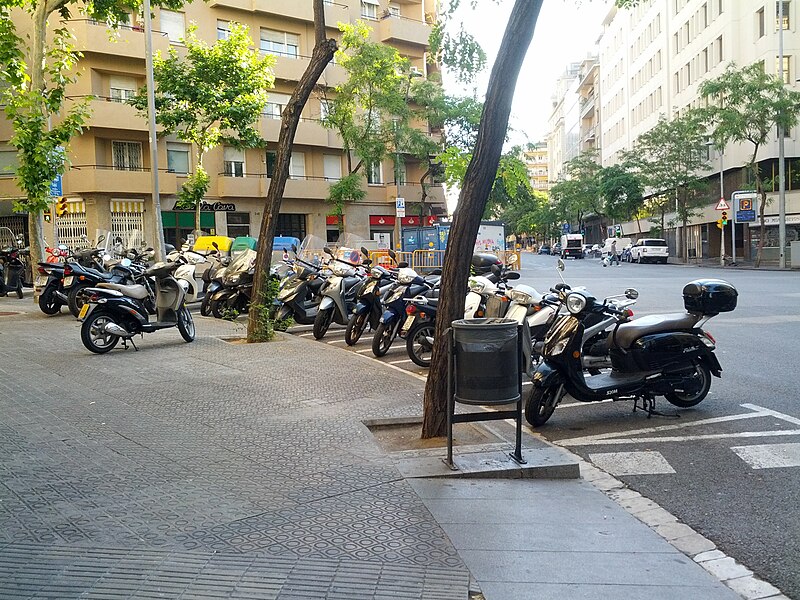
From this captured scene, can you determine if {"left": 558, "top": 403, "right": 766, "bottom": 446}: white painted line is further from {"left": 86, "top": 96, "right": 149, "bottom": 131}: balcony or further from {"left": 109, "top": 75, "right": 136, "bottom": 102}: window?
{"left": 109, "top": 75, "right": 136, "bottom": 102}: window

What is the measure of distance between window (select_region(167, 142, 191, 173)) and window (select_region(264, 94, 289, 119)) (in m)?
4.57

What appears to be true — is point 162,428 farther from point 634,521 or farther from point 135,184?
point 135,184

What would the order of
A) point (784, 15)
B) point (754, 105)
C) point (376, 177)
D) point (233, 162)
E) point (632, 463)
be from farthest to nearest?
point (376, 177)
point (784, 15)
point (233, 162)
point (754, 105)
point (632, 463)

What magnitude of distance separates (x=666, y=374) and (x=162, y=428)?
4.64 metres

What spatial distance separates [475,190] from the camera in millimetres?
6277

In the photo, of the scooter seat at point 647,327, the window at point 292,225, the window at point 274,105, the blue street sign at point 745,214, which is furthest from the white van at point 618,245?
the scooter seat at point 647,327

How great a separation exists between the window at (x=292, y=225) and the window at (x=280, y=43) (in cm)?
835

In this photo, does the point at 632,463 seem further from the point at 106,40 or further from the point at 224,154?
the point at 224,154

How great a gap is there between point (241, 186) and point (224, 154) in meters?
1.80

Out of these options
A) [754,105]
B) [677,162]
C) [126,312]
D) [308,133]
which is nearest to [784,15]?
[677,162]

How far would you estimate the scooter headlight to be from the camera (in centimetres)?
716

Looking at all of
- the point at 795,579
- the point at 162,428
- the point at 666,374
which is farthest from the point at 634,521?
the point at 162,428

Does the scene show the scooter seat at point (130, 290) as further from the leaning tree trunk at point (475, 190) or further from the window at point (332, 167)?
the window at point (332, 167)

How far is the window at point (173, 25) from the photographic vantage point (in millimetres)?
35344
